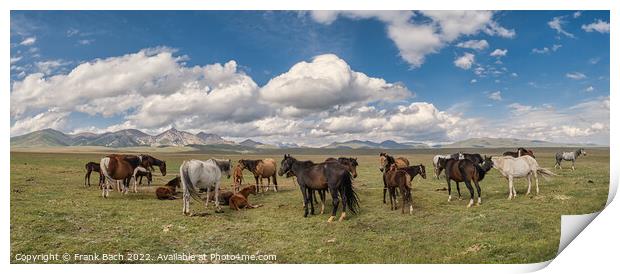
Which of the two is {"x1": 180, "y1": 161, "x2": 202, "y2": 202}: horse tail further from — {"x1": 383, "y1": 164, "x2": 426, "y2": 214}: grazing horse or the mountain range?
{"x1": 383, "y1": 164, "x2": 426, "y2": 214}: grazing horse

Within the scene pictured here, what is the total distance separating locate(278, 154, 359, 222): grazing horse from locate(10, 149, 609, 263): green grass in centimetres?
55

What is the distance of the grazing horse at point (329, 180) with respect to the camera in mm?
12719

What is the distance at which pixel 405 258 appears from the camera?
10672 millimetres

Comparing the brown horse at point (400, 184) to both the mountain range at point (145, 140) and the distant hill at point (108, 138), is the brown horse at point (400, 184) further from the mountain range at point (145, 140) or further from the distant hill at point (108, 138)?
the distant hill at point (108, 138)

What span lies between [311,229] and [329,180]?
1879 millimetres

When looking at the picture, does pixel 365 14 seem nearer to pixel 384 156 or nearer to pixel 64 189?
pixel 384 156

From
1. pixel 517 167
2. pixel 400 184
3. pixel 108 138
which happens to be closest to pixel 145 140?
pixel 108 138

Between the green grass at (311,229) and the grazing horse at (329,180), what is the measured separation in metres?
0.55

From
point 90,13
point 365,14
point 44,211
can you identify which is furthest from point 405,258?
point 90,13

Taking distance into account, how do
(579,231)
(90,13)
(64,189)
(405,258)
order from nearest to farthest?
(405,258) < (579,231) < (90,13) < (64,189)

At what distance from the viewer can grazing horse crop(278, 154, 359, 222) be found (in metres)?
12.7

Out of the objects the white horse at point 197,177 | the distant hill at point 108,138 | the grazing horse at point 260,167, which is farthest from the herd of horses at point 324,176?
the distant hill at point 108,138

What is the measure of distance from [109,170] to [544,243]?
16.2 meters
